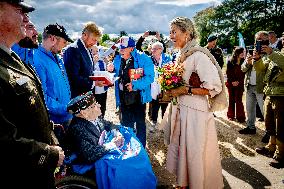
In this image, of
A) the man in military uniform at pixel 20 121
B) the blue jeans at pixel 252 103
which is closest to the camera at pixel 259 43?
the blue jeans at pixel 252 103

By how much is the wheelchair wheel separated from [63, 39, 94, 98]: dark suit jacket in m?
1.74

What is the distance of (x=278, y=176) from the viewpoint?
4793 mm

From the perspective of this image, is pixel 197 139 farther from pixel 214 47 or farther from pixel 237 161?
pixel 214 47

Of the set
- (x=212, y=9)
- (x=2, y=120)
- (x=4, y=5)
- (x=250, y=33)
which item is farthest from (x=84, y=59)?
(x=212, y=9)

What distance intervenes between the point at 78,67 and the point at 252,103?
4.59m

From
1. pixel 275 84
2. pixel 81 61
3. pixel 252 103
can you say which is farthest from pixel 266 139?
pixel 81 61

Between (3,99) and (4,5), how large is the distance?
2.10 ft

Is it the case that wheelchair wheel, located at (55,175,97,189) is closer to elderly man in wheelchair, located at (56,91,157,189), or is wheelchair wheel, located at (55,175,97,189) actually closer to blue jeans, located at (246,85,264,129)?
elderly man in wheelchair, located at (56,91,157,189)

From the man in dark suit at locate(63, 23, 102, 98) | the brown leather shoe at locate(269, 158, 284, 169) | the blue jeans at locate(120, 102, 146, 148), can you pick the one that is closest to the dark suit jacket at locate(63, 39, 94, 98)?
the man in dark suit at locate(63, 23, 102, 98)

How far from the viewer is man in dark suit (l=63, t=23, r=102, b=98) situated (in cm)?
454

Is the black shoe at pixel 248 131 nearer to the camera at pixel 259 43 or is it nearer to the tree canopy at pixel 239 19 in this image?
the camera at pixel 259 43

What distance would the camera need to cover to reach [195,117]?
158 inches

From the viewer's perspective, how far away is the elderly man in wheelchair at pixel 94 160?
10.3 feet

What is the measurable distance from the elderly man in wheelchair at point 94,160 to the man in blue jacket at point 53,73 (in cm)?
19
